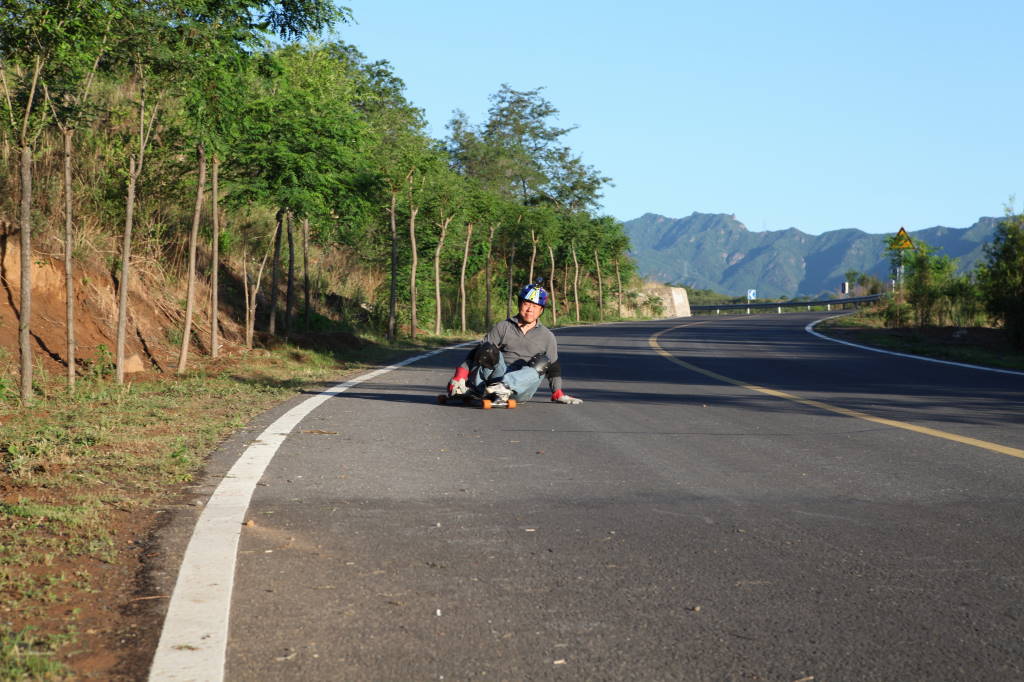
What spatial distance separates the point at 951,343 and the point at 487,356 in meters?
16.8

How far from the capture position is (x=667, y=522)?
555 cm

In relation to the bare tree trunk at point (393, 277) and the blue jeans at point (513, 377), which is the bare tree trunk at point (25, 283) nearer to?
Answer: the blue jeans at point (513, 377)

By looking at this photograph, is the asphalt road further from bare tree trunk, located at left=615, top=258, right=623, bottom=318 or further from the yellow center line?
bare tree trunk, located at left=615, top=258, right=623, bottom=318

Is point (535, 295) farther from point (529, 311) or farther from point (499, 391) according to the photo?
point (499, 391)

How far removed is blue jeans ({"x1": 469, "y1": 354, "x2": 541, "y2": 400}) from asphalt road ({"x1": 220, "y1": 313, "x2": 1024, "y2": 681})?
1.47 m

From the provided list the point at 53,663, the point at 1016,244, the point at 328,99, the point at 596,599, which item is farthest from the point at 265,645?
the point at 1016,244

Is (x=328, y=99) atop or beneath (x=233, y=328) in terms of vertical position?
atop

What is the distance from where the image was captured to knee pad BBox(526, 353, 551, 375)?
11.9 meters

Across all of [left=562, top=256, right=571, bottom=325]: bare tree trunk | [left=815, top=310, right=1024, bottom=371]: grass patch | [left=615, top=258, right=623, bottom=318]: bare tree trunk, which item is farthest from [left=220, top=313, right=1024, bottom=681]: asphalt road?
[left=615, top=258, right=623, bottom=318]: bare tree trunk

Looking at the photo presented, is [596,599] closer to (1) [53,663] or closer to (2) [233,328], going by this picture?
(1) [53,663]

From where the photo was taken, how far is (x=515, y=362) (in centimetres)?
1215

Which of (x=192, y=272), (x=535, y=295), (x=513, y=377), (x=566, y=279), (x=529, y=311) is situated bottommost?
(x=513, y=377)

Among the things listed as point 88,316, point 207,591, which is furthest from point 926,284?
point 207,591

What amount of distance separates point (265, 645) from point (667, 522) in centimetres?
256
